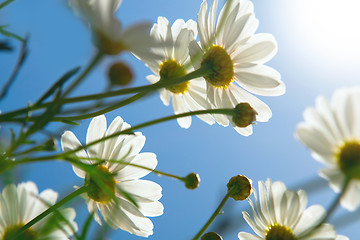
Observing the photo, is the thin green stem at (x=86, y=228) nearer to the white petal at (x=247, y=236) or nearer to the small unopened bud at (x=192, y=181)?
the small unopened bud at (x=192, y=181)

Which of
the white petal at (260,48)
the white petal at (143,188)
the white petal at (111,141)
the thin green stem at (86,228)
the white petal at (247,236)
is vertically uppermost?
the white petal at (111,141)

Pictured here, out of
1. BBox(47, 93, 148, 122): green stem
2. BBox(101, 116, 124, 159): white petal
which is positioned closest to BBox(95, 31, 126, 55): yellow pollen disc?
BBox(47, 93, 148, 122): green stem

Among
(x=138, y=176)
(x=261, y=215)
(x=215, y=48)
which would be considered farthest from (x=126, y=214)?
(x=215, y=48)

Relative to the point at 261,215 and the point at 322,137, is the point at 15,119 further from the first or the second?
the point at 261,215

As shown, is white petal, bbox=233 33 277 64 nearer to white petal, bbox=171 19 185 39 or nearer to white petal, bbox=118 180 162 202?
white petal, bbox=171 19 185 39

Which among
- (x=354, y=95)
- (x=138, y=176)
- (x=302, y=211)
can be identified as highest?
(x=138, y=176)

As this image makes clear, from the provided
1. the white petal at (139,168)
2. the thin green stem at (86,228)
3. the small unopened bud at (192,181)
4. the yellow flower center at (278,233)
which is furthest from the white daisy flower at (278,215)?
the thin green stem at (86,228)

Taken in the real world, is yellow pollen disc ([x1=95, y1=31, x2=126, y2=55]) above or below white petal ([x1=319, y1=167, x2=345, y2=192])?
above
